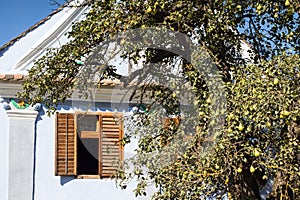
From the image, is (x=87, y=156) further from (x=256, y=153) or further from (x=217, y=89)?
(x=256, y=153)

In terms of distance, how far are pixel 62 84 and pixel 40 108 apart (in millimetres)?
4244

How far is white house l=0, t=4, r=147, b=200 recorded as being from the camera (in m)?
10.6

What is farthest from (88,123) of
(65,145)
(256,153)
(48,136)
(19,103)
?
(256,153)

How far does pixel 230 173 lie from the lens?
569 cm

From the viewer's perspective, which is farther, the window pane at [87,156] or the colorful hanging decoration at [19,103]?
A: the window pane at [87,156]

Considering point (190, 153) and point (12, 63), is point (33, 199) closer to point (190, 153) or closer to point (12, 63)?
point (12, 63)

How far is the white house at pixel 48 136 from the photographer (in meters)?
10.6

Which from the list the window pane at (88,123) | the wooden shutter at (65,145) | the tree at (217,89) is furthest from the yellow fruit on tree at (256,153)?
the window pane at (88,123)

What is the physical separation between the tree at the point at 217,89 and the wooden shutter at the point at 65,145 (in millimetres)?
3790

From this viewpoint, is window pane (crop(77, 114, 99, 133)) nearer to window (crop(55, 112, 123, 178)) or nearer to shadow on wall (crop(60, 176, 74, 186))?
window (crop(55, 112, 123, 178))

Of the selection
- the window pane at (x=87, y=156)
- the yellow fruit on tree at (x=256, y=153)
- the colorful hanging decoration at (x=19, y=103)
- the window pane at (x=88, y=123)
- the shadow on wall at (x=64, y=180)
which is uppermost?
the colorful hanging decoration at (x=19, y=103)

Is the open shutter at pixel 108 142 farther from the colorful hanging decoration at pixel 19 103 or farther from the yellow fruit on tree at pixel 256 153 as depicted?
the yellow fruit on tree at pixel 256 153

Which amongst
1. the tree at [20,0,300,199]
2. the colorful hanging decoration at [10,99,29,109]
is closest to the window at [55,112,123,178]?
the colorful hanging decoration at [10,99,29,109]

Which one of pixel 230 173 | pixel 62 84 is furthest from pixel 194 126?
pixel 62 84
